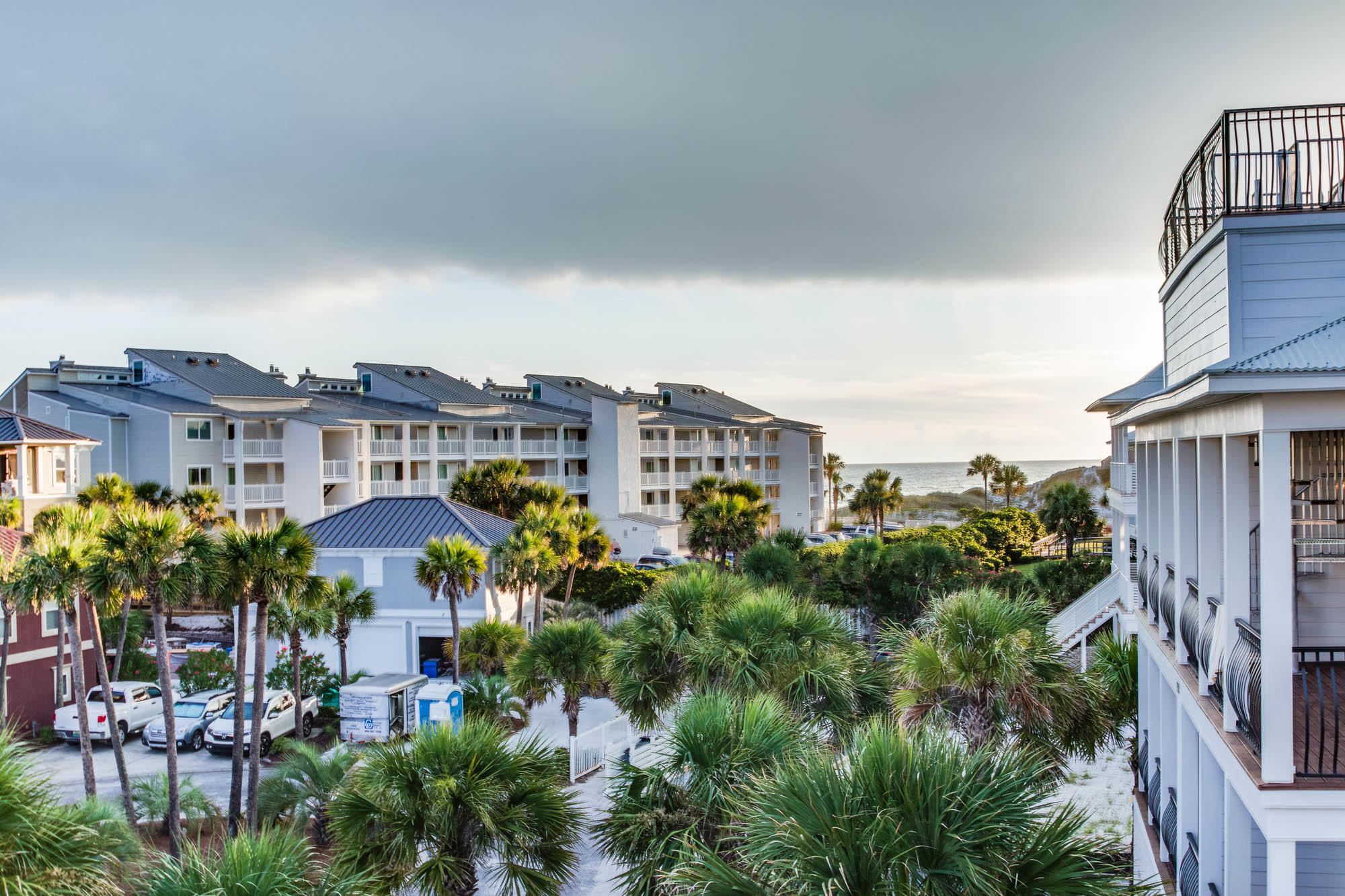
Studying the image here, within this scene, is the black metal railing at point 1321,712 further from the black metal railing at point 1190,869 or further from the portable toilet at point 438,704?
the portable toilet at point 438,704

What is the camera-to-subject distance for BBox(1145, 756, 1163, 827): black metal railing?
12.2 meters

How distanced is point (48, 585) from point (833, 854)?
51.6 feet

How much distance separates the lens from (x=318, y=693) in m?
27.3

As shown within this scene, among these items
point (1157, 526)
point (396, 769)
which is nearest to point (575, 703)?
point (396, 769)

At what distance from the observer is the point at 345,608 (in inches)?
1057

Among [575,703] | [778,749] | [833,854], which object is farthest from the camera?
[575,703]

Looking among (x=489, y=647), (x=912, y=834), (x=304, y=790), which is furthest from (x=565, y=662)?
(x=912, y=834)

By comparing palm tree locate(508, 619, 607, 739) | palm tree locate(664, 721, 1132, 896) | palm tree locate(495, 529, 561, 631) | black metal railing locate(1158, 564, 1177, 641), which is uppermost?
black metal railing locate(1158, 564, 1177, 641)

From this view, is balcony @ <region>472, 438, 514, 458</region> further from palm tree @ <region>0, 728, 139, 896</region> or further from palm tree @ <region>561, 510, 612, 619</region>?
palm tree @ <region>0, 728, 139, 896</region>

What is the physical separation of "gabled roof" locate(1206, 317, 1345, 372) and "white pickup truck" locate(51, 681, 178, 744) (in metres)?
25.0

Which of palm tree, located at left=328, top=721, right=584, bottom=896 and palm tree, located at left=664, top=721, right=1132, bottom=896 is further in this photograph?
palm tree, located at left=328, top=721, right=584, bottom=896

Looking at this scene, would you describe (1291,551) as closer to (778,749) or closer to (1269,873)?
(1269,873)

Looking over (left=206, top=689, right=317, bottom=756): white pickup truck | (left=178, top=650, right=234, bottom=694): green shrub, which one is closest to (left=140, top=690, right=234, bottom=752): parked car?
(left=206, top=689, right=317, bottom=756): white pickup truck

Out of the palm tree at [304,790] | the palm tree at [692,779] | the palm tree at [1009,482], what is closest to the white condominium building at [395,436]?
the palm tree at [1009,482]
